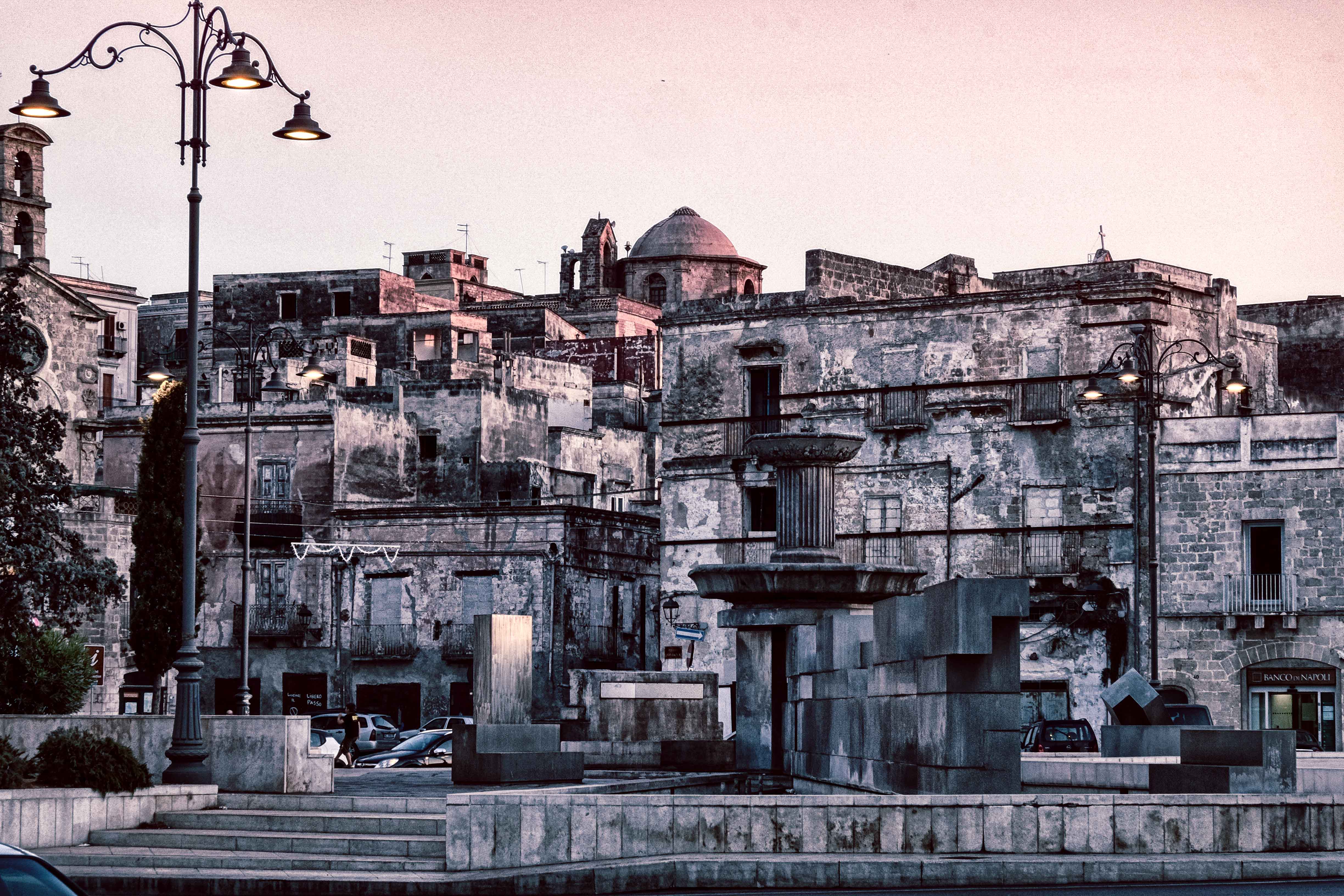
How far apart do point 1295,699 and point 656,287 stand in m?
52.7

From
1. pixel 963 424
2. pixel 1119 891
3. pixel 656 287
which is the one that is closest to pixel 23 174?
pixel 963 424

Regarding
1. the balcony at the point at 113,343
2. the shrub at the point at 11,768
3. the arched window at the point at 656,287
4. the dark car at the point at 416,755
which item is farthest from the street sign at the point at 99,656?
the arched window at the point at 656,287

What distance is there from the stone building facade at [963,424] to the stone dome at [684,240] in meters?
39.3

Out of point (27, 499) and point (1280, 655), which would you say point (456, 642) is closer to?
point (1280, 655)

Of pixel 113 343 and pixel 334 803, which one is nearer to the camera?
pixel 334 803

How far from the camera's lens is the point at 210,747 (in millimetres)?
22359

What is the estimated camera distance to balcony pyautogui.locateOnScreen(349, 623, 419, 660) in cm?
5588

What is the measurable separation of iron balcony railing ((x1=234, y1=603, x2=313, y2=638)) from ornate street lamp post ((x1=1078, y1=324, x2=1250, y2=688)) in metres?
21.9

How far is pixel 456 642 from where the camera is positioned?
55562 mm

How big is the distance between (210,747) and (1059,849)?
993 cm

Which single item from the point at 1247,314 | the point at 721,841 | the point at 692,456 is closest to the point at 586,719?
the point at 721,841

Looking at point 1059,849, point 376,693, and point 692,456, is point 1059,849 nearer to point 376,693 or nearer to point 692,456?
point 692,456

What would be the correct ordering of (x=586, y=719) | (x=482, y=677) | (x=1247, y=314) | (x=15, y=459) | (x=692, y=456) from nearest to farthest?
(x=482, y=677), (x=15, y=459), (x=586, y=719), (x=692, y=456), (x=1247, y=314)

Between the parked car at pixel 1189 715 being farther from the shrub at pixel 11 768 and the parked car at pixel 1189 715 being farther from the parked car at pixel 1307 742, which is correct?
the shrub at pixel 11 768
